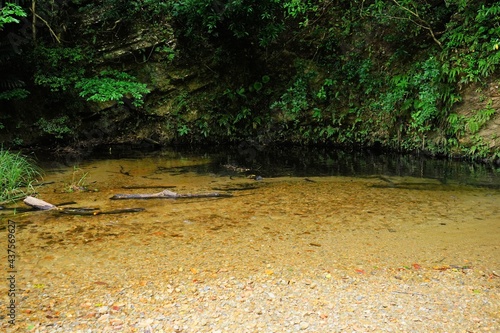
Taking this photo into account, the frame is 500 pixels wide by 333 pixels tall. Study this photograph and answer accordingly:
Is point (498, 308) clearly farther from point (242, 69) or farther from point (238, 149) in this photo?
point (242, 69)

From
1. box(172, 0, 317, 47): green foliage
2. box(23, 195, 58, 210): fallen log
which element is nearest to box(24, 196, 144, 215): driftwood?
box(23, 195, 58, 210): fallen log

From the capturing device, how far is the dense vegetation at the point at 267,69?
9.95 metres

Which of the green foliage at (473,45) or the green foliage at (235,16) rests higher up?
the green foliage at (235,16)

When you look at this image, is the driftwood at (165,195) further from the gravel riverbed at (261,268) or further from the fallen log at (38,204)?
the fallen log at (38,204)

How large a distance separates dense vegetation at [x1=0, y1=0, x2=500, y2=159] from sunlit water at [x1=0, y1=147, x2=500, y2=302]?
114 inches

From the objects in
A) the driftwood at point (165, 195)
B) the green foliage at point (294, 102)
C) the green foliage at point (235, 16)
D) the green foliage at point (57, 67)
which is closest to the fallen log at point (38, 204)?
the driftwood at point (165, 195)

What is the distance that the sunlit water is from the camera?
3.79 meters

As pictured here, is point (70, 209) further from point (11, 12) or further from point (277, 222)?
point (11, 12)

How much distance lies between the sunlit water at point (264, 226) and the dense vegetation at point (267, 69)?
9.50ft

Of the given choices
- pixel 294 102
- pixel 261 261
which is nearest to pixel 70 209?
pixel 261 261

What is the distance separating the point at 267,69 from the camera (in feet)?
43.5

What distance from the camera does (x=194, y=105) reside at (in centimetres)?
1280

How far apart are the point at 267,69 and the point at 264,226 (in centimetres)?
938

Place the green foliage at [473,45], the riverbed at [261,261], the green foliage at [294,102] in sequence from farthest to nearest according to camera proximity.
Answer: the green foliage at [294,102] < the green foliage at [473,45] < the riverbed at [261,261]
